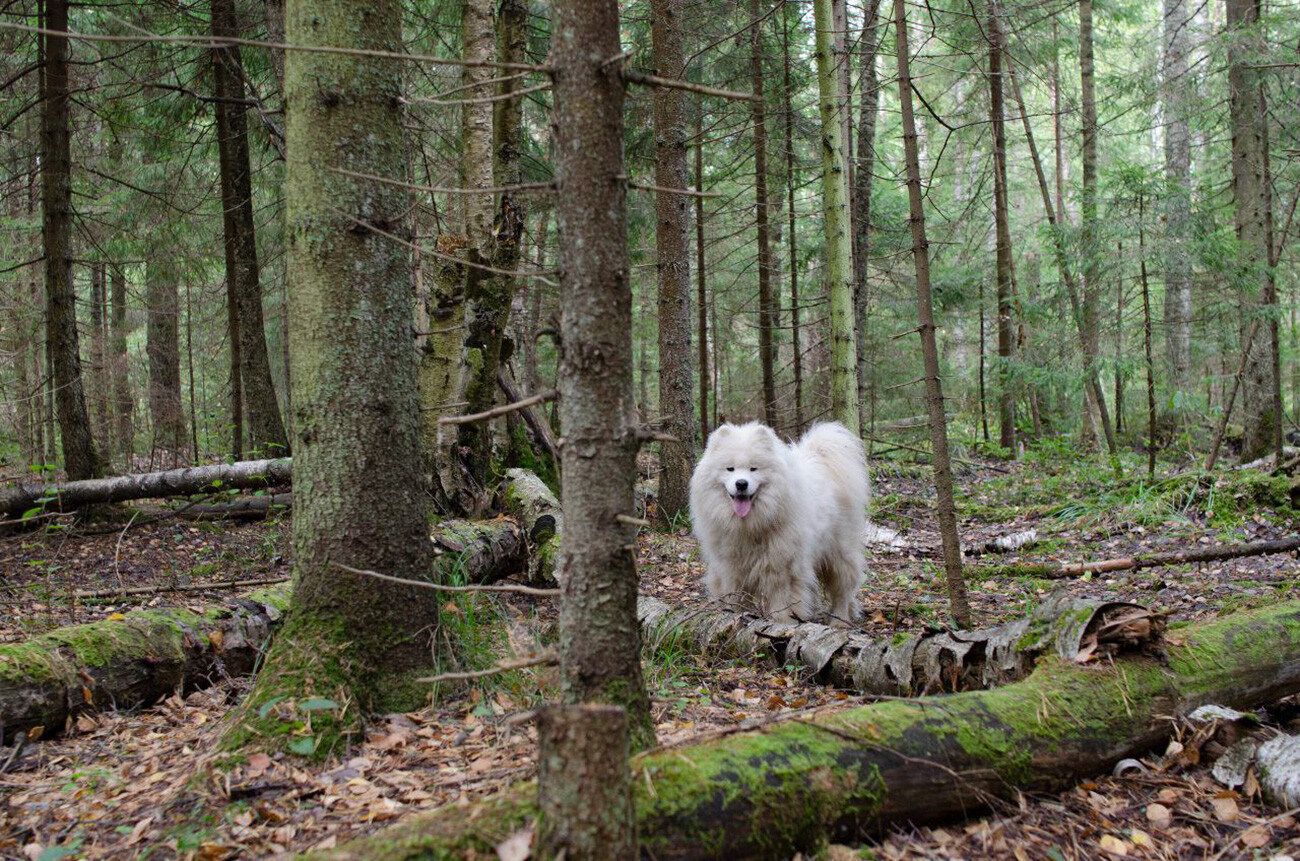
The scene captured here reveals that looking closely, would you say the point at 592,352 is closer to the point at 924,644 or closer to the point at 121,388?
the point at 924,644

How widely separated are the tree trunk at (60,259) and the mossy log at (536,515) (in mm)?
5015

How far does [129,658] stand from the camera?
12.9 ft

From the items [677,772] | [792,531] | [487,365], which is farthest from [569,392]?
[487,365]

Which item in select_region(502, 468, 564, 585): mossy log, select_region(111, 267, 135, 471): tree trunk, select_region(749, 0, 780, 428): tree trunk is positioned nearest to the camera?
select_region(502, 468, 564, 585): mossy log

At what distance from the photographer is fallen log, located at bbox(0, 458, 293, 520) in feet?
26.7

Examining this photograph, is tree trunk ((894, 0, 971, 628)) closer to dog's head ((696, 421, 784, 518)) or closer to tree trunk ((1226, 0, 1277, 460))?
dog's head ((696, 421, 784, 518))

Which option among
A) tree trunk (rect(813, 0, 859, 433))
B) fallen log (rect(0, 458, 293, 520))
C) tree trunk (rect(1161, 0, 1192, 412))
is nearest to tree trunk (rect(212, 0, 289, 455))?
fallen log (rect(0, 458, 293, 520))

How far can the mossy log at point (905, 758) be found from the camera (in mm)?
2100

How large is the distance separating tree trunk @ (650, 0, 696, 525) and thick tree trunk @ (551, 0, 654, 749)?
595 centimetres

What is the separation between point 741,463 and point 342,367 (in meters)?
3.36

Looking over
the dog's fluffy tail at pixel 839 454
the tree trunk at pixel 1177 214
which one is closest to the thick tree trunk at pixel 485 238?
the dog's fluffy tail at pixel 839 454

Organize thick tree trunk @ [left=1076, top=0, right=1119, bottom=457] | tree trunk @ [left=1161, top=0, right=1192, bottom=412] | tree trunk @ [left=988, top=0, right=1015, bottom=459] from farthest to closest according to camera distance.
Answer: tree trunk @ [left=988, top=0, right=1015, bottom=459] < thick tree trunk @ [left=1076, top=0, right=1119, bottom=457] < tree trunk @ [left=1161, top=0, right=1192, bottom=412]

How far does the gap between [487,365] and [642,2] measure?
27.2 ft

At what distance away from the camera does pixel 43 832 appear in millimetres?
2605
